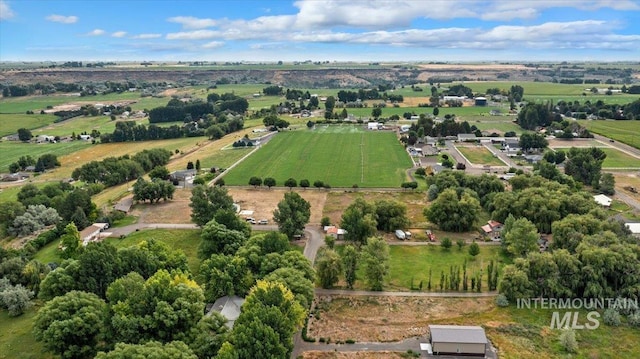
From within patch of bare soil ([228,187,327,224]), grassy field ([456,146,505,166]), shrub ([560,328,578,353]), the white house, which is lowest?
shrub ([560,328,578,353])

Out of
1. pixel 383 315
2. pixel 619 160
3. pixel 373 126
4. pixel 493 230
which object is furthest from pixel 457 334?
pixel 373 126

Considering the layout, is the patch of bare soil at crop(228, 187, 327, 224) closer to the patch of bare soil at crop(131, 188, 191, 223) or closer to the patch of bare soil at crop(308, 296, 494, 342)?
the patch of bare soil at crop(131, 188, 191, 223)

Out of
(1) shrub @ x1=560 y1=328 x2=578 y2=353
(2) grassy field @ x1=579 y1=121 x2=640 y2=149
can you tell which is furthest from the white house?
(1) shrub @ x1=560 y1=328 x2=578 y2=353

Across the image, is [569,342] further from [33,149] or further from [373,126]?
[33,149]

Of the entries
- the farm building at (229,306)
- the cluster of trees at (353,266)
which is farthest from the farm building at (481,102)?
the farm building at (229,306)

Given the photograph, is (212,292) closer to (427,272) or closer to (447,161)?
(427,272)

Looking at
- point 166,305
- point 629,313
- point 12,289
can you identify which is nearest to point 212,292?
point 166,305
